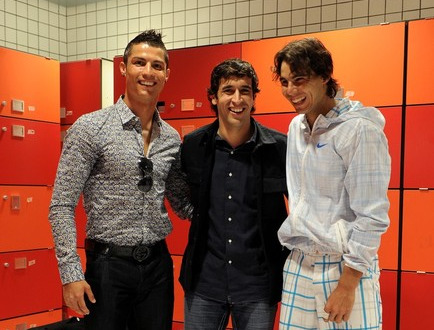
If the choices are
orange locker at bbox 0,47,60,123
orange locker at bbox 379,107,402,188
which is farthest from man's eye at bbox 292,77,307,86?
orange locker at bbox 0,47,60,123

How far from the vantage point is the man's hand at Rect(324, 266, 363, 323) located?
1.42m

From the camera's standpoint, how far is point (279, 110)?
3277mm

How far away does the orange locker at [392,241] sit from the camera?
292 centimetres

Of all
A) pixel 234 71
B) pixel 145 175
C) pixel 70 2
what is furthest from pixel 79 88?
pixel 234 71

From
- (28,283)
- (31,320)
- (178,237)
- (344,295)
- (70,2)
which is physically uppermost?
(70,2)

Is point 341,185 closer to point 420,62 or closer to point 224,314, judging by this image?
point 224,314

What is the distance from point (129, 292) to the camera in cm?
180

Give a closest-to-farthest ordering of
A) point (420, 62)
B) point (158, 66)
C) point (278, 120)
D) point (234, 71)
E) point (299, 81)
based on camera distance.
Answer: point (299, 81)
point (234, 71)
point (158, 66)
point (420, 62)
point (278, 120)

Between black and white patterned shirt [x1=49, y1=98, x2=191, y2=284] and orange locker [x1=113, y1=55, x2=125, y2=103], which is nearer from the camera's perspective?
black and white patterned shirt [x1=49, y1=98, x2=191, y2=284]

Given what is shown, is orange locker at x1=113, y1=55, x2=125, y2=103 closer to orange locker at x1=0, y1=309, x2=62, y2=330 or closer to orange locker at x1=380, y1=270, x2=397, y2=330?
orange locker at x1=0, y1=309, x2=62, y2=330

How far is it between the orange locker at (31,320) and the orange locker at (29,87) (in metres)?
1.63

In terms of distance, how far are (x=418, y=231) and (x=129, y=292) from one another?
6.23ft

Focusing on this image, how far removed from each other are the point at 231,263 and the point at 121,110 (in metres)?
0.75

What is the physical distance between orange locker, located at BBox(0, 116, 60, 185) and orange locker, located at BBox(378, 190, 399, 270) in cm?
273
